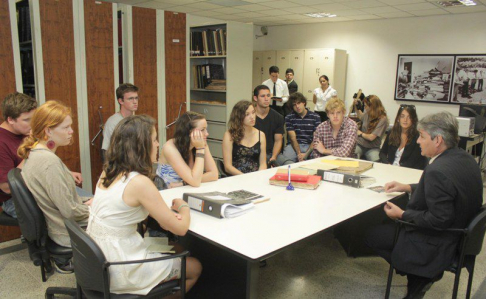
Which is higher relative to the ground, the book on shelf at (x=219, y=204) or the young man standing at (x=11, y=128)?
the young man standing at (x=11, y=128)

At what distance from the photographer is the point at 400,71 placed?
7891 millimetres

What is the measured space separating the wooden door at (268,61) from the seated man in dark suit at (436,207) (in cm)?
714

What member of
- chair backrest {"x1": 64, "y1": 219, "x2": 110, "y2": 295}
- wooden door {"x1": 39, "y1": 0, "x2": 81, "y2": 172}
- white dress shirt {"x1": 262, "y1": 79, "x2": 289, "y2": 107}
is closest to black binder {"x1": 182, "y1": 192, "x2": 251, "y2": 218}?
chair backrest {"x1": 64, "y1": 219, "x2": 110, "y2": 295}

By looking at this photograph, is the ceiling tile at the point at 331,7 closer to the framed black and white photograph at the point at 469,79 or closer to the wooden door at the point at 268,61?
the wooden door at the point at 268,61

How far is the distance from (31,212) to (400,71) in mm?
7657

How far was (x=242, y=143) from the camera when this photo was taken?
3369mm

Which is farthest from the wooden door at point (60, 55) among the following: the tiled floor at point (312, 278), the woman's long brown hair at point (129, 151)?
the woman's long brown hair at point (129, 151)

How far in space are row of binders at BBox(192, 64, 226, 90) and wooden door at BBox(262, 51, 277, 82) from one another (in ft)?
11.5

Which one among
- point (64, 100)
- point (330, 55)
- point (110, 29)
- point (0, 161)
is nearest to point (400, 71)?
point (330, 55)

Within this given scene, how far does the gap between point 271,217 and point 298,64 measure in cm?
721

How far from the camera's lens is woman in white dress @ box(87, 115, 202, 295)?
156 centimetres

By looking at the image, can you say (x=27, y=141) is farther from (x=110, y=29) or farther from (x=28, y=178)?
(x=110, y=29)

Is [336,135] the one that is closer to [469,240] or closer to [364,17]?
[469,240]

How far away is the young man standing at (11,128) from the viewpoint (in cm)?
257
